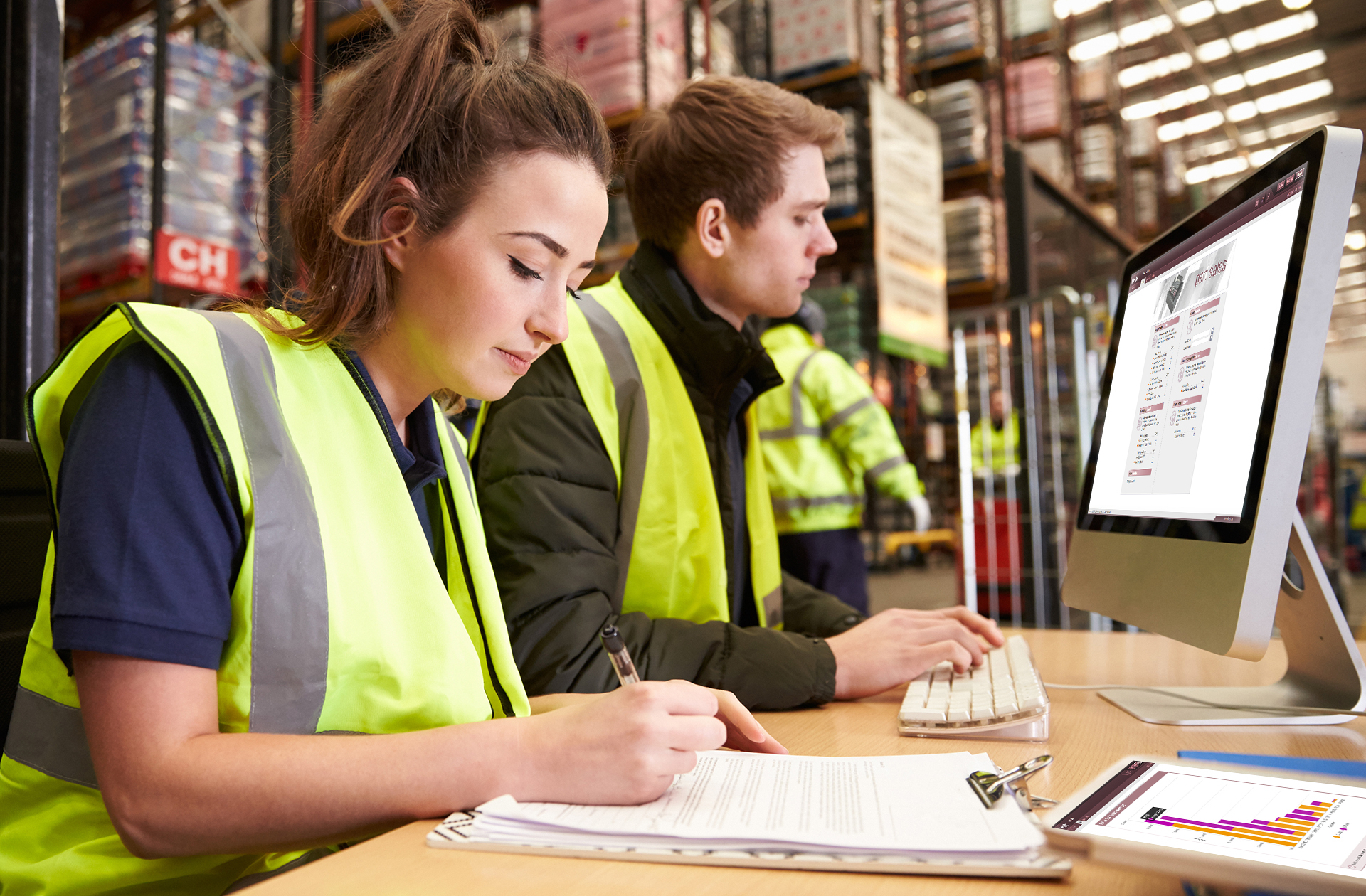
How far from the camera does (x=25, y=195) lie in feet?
4.64

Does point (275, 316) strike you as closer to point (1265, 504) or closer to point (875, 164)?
point (1265, 504)

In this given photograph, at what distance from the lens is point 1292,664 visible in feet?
3.59

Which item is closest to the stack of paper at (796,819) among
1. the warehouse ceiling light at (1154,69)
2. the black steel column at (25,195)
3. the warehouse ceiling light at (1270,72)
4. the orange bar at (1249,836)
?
the orange bar at (1249,836)

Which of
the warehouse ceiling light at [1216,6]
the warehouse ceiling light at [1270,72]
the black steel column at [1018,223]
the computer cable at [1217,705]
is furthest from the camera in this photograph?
the warehouse ceiling light at [1270,72]

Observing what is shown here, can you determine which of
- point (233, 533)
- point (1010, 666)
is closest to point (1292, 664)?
point (1010, 666)

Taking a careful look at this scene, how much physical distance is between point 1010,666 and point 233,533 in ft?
2.86

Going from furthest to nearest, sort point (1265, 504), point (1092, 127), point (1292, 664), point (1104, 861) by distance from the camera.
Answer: point (1092, 127)
point (1292, 664)
point (1265, 504)
point (1104, 861)

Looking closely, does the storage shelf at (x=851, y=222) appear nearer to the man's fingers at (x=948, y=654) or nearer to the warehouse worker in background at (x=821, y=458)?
the warehouse worker in background at (x=821, y=458)

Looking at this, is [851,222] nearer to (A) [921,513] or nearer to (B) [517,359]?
(A) [921,513]

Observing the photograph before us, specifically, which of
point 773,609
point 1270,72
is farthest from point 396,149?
point 1270,72

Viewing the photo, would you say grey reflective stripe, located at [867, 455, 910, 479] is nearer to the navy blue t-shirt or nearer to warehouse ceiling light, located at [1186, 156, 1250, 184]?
the navy blue t-shirt

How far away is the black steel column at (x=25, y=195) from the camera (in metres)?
1.41

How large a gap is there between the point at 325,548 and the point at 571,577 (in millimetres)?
458

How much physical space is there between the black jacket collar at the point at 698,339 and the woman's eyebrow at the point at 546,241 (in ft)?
2.02
